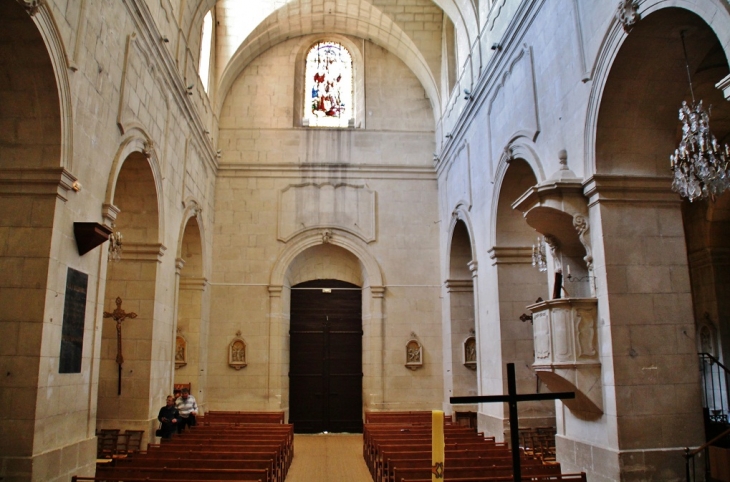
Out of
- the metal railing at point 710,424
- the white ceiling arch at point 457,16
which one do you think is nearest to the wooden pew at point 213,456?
the metal railing at point 710,424

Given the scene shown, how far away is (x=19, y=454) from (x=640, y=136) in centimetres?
800

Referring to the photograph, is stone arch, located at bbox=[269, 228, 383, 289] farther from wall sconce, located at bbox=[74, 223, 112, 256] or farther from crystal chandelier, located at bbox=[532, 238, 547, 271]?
wall sconce, located at bbox=[74, 223, 112, 256]

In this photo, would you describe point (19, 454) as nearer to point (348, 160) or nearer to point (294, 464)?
point (294, 464)

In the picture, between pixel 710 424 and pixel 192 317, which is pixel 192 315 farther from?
pixel 710 424

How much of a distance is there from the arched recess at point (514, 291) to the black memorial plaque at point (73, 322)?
6902 millimetres

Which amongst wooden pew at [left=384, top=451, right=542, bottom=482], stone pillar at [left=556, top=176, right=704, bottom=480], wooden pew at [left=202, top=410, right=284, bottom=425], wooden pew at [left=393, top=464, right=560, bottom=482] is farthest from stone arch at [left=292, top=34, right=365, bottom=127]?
wooden pew at [left=393, top=464, right=560, bottom=482]

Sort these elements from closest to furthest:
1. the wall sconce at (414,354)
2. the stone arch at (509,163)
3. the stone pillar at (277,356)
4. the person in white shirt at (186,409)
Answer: the stone arch at (509,163), the person in white shirt at (186,409), the stone pillar at (277,356), the wall sconce at (414,354)

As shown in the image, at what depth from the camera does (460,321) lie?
15.5 m

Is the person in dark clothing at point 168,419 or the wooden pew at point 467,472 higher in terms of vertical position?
the person in dark clothing at point 168,419

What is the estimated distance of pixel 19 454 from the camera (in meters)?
6.64

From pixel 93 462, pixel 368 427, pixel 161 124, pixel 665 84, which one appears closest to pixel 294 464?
pixel 368 427

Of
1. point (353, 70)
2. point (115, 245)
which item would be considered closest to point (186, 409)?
point (115, 245)

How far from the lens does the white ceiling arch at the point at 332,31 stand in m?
16.9

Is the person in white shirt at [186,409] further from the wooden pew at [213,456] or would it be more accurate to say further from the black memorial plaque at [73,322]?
the black memorial plaque at [73,322]
